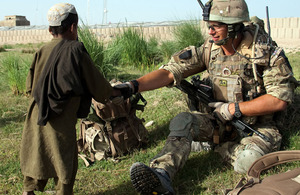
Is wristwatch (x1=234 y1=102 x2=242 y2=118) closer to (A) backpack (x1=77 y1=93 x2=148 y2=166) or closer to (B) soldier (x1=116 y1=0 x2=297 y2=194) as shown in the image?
(B) soldier (x1=116 y1=0 x2=297 y2=194)

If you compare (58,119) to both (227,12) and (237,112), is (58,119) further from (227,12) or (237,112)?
(227,12)

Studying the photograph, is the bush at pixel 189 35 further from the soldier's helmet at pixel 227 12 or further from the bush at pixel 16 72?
the soldier's helmet at pixel 227 12

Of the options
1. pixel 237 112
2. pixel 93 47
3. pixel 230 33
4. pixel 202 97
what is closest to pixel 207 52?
pixel 230 33

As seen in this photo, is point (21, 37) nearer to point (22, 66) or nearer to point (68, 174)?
point (22, 66)

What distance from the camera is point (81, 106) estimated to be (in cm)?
295

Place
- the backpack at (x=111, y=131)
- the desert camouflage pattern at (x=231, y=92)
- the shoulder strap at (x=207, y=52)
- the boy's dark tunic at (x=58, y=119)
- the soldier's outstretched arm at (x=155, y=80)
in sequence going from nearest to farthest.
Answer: the boy's dark tunic at (x=58, y=119), the desert camouflage pattern at (x=231, y=92), the soldier's outstretched arm at (x=155, y=80), the shoulder strap at (x=207, y=52), the backpack at (x=111, y=131)

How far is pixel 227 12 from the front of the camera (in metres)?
3.50

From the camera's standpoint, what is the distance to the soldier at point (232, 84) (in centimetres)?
338

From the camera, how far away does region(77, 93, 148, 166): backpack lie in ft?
13.0

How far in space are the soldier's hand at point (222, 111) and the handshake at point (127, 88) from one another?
84 cm

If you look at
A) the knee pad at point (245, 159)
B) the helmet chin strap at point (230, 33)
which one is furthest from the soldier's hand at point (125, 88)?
the knee pad at point (245, 159)

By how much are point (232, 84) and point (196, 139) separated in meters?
0.68

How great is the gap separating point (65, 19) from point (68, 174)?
123cm

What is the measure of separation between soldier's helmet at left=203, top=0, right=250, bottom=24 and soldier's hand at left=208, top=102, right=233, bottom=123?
2.76ft
